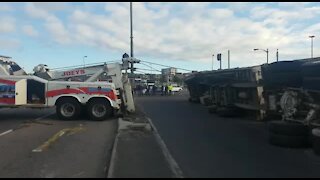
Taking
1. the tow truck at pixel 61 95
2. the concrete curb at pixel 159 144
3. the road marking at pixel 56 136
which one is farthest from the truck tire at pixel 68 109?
the road marking at pixel 56 136

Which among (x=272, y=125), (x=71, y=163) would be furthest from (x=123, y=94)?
(x=71, y=163)

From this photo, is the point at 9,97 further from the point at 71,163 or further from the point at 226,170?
the point at 226,170

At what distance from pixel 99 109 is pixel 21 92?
11.1 ft

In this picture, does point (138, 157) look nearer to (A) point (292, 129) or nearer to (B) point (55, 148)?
(B) point (55, 148)

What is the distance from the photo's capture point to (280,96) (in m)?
Result: 15.9

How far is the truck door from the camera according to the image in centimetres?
2083

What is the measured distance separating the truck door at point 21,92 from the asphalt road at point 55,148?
137 cm

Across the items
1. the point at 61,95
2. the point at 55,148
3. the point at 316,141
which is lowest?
the point at 55,148

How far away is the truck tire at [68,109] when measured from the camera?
2120cm

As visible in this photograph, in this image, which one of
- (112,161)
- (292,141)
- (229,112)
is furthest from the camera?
(229,112)

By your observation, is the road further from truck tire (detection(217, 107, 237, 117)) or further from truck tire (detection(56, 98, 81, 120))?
truck tire (detection(56, 98, 81, 120))

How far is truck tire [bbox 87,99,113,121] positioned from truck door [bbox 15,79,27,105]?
2766mm

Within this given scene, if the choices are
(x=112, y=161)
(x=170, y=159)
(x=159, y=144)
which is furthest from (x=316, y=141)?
(x=112, y=161)

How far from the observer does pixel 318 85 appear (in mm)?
12758
